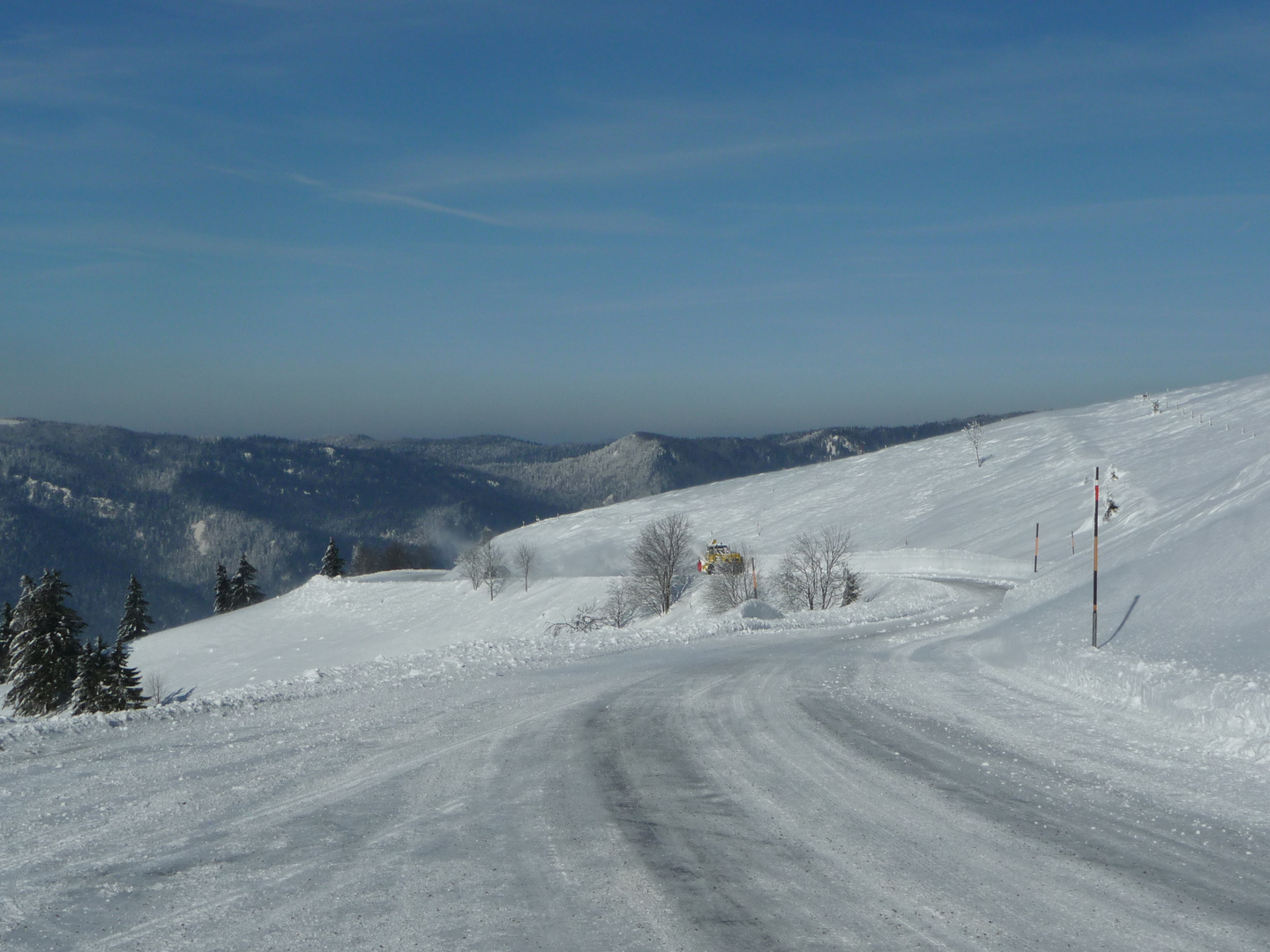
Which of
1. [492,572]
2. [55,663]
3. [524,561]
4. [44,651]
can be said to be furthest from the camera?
[524,561]

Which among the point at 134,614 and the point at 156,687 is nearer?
the point at 156,687

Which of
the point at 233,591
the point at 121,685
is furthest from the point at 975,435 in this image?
the point at 121,685

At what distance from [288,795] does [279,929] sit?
2.57 meters

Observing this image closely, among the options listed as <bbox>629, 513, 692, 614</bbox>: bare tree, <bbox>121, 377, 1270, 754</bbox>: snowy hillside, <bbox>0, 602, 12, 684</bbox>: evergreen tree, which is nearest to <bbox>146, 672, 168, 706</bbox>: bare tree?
<bbox>121, 377, 1270, 754</bbox>: snowy hillside

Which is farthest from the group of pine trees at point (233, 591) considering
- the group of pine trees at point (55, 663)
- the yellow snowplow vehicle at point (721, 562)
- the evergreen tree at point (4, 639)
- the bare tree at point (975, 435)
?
the bare tree at point (975, 435)

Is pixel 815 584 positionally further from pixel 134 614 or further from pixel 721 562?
pixel 134 614

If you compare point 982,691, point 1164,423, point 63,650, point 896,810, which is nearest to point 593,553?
point 63,650

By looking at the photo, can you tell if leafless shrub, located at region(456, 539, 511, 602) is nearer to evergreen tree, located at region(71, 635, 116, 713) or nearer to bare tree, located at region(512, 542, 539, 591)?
bare tree, located at region(512, 542, 539, 591)

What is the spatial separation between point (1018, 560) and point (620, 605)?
21.6 m

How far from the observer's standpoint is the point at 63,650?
4509cm

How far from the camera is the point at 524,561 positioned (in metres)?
74.2

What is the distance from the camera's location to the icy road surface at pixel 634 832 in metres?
4.64

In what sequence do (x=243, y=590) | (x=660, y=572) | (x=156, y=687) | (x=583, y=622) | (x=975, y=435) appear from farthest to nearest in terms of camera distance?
1. (x=243, y=590)
2. (x=975, y=435)
3. (x=156, y=687)
4. (x=660, y=572)
5. (x=583, y=622)

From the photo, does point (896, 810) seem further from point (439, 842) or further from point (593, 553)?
point (593, 553)
